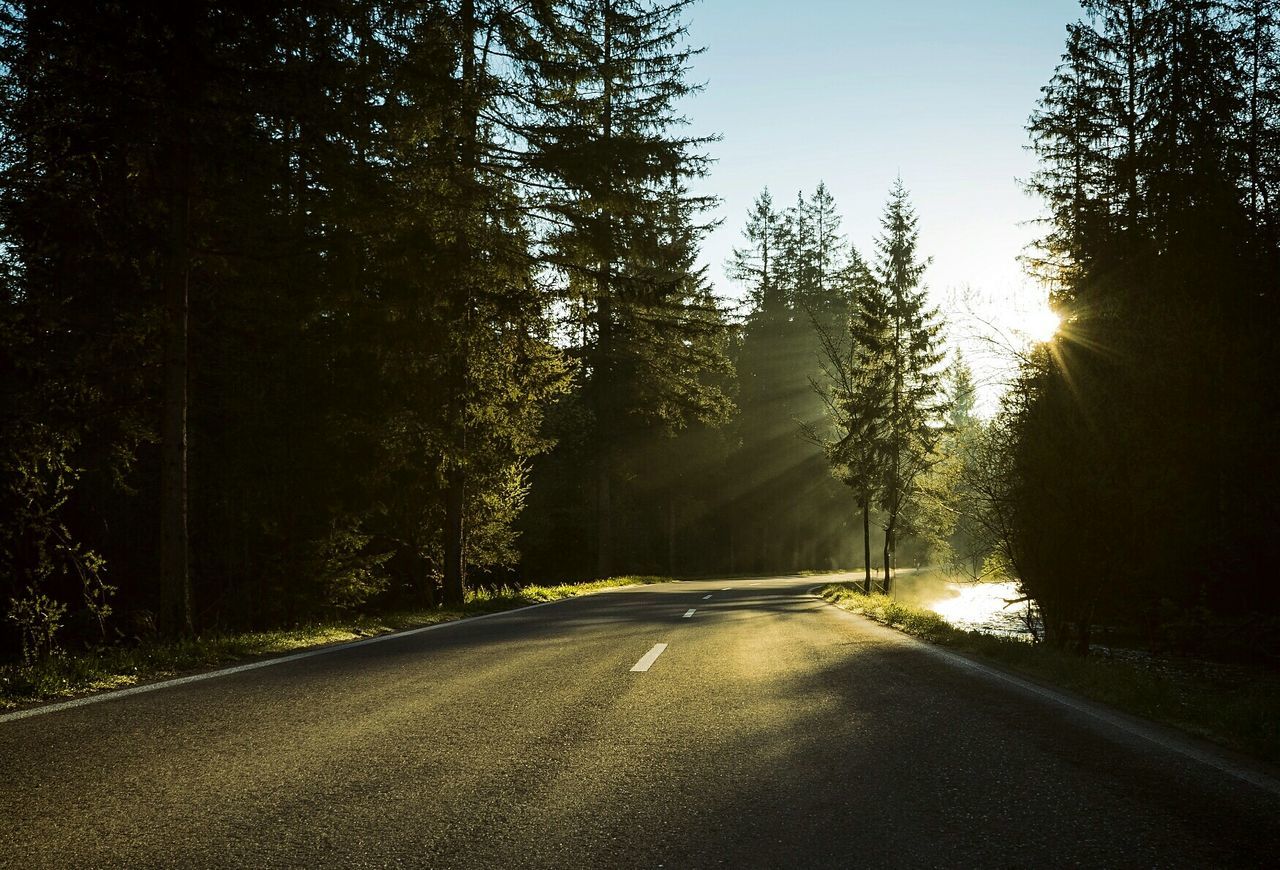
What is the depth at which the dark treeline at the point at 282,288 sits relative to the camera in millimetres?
9805

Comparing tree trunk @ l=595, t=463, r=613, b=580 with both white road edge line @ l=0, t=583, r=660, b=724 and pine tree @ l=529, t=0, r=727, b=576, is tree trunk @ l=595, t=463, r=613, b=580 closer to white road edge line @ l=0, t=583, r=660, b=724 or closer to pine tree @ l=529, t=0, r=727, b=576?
pine tree @ l=529, t=0, r=727, b=576

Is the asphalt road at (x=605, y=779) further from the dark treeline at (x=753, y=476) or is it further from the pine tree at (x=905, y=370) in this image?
the dark treeline at (x=753, y=476)

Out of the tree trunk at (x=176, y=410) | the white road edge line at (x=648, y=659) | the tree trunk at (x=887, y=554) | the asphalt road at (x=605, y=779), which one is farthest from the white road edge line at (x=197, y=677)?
the tree trunk at (x=887, y=554)

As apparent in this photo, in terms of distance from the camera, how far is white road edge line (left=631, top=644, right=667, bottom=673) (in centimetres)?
738

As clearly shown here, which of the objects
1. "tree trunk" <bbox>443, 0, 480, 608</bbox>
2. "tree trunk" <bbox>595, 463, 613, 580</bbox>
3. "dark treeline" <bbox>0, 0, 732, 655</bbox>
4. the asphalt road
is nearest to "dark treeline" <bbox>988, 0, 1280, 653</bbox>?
the asphalt road

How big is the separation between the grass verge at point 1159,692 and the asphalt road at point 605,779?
0.56 meters

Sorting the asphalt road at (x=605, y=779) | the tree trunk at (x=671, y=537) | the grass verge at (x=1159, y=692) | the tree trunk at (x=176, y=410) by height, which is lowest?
the tree trunk at (x=671, y=537)

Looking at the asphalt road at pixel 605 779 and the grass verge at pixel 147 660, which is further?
the grass verge at pixel 147 660

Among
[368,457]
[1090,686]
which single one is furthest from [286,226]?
[1090,686]

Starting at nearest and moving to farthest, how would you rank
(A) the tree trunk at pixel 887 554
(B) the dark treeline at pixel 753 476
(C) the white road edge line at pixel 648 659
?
(C) the white road edge line at pixel 648 659, (A) the tree trunk at pixel 887 554, (B) the dark treeline at pixel 753 476

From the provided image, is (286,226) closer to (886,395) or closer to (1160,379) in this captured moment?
(1160,379)

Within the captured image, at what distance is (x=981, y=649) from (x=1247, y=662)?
5.94 metres

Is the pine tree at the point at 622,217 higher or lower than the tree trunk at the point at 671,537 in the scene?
higher

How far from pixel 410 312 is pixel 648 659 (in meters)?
9.11
